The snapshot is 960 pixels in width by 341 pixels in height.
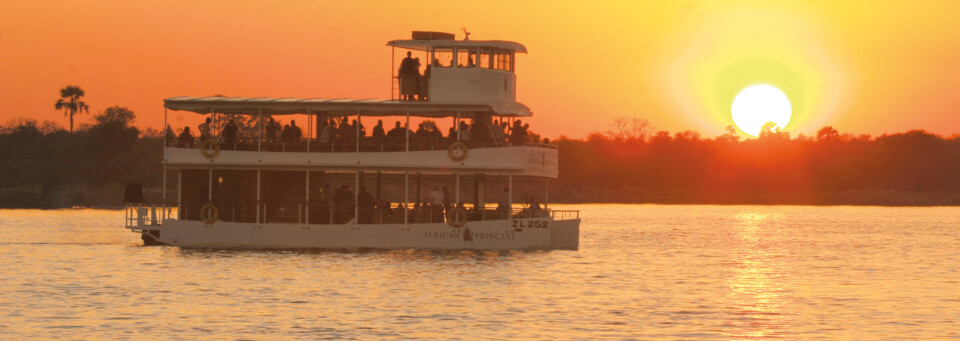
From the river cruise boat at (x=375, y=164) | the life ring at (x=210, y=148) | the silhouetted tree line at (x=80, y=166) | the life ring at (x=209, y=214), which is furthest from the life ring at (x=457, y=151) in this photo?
the silhouetted tree line at (x=80, y=166)

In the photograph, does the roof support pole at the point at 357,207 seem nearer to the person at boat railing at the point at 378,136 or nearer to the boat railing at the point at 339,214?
the boat railing at the point at 339,214

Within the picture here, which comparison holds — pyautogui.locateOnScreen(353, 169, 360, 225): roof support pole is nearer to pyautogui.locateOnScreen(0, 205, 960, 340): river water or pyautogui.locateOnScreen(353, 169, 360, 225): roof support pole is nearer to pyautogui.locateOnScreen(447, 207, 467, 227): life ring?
pyautogui.locateOnScreen(0, 205, 960, 340): river water

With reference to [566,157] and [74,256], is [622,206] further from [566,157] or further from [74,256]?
[74,256]

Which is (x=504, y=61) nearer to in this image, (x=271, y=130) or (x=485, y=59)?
(x=485, y=59)

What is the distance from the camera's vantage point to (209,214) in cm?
4553

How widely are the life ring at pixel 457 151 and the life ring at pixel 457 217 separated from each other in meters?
1.57

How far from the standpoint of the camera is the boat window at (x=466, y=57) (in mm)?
46844

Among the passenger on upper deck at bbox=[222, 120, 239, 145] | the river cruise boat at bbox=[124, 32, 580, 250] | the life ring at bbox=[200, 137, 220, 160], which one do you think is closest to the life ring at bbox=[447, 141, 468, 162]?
the river cruise boat at bbox=[124, 32, 580, 250]

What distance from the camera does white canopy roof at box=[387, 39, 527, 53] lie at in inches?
1831

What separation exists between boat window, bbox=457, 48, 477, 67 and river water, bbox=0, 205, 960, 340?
6.38 meters

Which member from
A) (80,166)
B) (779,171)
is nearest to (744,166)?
(779,171)

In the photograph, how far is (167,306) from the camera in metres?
33.2

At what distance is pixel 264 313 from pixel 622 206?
113849 mm

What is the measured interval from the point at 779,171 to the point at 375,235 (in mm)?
108644
